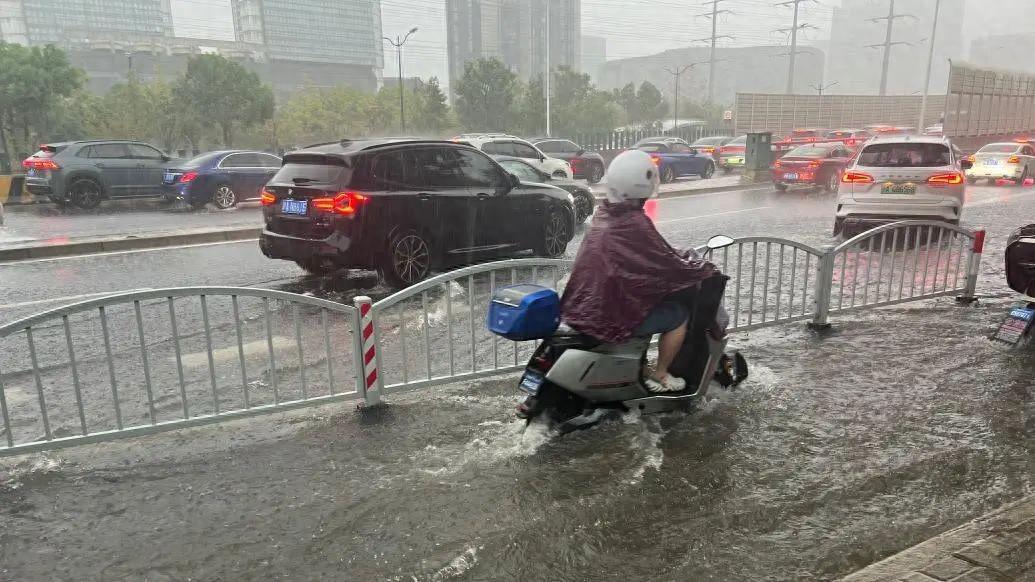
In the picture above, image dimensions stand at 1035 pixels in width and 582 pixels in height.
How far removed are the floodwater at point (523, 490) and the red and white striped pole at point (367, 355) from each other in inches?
5.2

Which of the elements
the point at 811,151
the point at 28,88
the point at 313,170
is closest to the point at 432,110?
the point at 28,88

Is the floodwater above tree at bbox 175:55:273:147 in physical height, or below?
below

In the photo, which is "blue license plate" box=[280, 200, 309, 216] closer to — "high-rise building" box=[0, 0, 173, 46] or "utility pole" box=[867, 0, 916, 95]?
"high-rise building" box=[0, 0, 173, 46]

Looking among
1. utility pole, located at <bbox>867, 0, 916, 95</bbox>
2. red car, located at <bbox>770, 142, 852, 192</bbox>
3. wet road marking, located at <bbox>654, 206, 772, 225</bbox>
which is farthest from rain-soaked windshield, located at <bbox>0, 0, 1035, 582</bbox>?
utility pole, located at <bbox>867, 0, 916, 95</bbox>

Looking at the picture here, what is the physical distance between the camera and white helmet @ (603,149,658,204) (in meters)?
4.01

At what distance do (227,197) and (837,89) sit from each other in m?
111

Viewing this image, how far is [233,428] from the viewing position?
4562mm

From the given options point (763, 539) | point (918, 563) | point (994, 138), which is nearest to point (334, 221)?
point (763, 539)

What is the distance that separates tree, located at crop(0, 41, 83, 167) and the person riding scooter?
2772 cm

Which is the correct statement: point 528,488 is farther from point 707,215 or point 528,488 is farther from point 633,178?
point 707,215

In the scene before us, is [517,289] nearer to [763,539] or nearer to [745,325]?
[763,539]

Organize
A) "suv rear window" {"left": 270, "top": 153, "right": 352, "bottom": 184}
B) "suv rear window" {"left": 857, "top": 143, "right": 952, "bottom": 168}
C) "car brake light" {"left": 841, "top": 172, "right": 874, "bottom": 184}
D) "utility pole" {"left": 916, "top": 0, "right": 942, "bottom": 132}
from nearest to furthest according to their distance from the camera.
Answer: "suv rear window" {"left": 270, "top": 153, "right": 352, "bottom": 184} < "suv rear window" {"left": 857, "top": 143, "right": 952, "bottom": 168} < "car brake light" {"left": 841, "top": 172, "right": 874, "bottom": 184} < "utility pole" {"left": 916, "top": 0, "right": 942, "bottom": 132}

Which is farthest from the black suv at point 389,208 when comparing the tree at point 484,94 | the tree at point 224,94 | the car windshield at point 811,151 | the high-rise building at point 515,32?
the high-rise building at point 515,32

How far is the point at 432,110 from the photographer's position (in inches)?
1534
